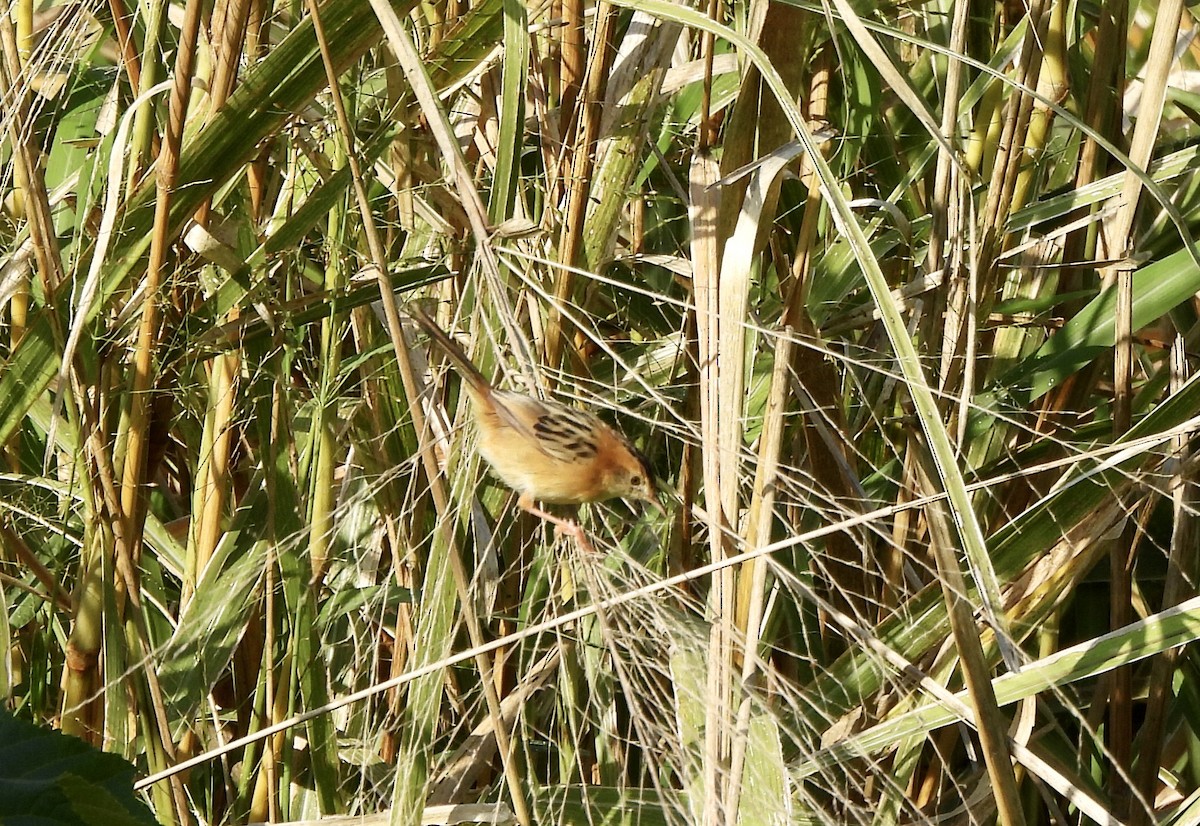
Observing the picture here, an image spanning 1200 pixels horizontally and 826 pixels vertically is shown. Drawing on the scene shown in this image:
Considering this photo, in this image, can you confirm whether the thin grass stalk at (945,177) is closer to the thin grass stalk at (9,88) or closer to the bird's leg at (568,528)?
the bird's leg at (568,528)

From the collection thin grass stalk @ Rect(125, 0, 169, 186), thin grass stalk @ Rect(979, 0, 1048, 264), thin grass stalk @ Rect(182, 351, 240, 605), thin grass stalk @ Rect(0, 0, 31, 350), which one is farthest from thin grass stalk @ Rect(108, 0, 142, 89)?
thin grass stalk @ Rect(979, 0, 1048, 264)

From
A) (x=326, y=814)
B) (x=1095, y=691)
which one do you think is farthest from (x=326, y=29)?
(x=1095, y=691)

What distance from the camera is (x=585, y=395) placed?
1.48 m

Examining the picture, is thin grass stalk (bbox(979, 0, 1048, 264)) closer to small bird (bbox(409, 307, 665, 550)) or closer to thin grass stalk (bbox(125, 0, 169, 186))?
small bird (bbox(409, 307, 665, 550))

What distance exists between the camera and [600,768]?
5.58 feet

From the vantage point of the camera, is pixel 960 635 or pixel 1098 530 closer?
pixel 960 635

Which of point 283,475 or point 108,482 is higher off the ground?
point 108,482

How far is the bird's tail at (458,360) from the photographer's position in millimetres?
1270

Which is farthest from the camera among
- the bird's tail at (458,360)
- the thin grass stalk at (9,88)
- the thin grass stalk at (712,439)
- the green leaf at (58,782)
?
the thin grass stalk at (9,88)

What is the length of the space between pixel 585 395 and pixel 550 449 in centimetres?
15

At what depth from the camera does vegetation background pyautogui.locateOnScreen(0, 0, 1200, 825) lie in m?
1.33

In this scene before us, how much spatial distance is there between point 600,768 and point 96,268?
3.09 ft

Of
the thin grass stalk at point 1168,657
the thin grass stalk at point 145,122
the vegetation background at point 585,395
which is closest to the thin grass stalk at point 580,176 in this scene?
the vegetation background at point 585,395

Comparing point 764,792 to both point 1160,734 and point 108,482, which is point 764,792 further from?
point 1160,734
